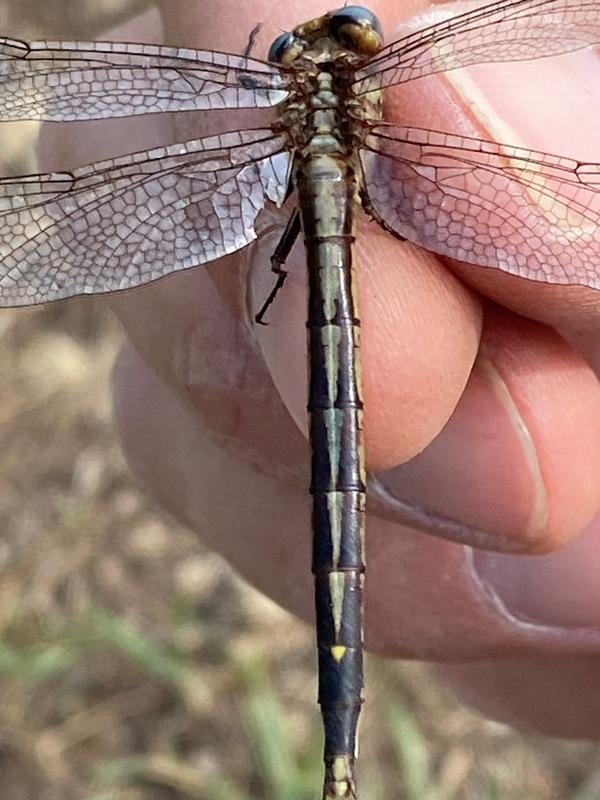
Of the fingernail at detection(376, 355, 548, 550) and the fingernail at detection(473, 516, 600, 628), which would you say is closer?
the fingernail at detection(376, 355, 548, 550)

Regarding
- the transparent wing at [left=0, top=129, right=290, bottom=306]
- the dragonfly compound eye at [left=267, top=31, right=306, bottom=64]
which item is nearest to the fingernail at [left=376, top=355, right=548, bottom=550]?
the transparent wing at [left=0, top=129, right=290, bottom=306]

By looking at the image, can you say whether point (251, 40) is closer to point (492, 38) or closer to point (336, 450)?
point (492, 38)

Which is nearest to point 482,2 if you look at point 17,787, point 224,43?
point 224,43

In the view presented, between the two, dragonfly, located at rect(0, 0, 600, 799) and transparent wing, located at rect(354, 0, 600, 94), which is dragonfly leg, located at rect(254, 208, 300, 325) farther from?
transparent wing, located at rect(354, 0, 600, 94)

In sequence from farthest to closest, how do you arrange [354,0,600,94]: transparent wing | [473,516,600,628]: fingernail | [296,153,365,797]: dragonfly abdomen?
[473,516,600,628]: fingernail < [354,0,600,94]: transparent wing < [296,153,365,797]: dragonfly abdomen

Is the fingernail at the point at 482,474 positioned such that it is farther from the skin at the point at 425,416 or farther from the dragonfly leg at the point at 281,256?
the dragonfly leg at the point at 281,256

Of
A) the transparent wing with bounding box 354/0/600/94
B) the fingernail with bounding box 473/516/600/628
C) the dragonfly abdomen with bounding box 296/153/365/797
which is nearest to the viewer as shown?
the dragonfly abdomen with bounding box 296/153/365/797

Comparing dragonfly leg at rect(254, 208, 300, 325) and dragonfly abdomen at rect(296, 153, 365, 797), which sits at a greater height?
dragonfly leg at rect(254, 208, 300, 325)
